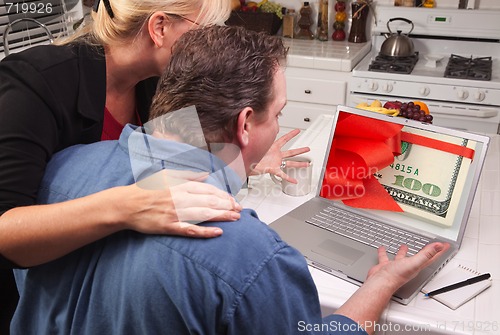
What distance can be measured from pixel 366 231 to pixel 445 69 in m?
2.18

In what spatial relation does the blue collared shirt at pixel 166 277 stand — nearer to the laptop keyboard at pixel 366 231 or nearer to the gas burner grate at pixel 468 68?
the laptop keyboard at pixel 366 231

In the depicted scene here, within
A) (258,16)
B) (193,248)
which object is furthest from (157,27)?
(258,16)

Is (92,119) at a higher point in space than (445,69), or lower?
higher

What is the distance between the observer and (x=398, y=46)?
10.4 ft

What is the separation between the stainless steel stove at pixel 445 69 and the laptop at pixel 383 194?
1.75 meters

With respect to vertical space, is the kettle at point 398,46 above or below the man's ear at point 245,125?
below

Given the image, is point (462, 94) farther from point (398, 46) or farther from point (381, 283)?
point (381, 283)

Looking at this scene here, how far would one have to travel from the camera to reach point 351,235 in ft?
4.08

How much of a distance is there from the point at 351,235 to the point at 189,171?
0.59 metres

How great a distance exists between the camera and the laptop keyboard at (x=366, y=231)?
1212 millimetres

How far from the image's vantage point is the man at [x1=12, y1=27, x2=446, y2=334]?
0.70 meters

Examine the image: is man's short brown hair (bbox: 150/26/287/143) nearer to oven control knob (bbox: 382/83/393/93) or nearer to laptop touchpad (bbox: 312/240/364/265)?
laptop touchpad (bbox: 312/240/364/265)

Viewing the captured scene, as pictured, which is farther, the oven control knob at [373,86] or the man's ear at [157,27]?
the oven control knob at [373,86]

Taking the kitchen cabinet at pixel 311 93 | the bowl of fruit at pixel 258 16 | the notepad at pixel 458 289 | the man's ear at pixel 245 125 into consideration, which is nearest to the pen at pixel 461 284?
the notepad at pixel 458 289
